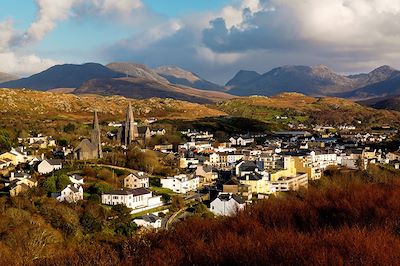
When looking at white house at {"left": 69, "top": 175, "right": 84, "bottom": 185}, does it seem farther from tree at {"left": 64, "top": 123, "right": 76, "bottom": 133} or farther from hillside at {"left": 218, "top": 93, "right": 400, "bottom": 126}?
hillside at {"left": 218, "top": 93, "right": 400, "bottom": 126}

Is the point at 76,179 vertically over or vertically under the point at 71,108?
under

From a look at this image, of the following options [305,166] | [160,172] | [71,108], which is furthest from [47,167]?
[71,108]

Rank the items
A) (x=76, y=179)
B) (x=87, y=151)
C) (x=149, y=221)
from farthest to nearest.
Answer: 1. (x=87, y=151)
2. (x=76, y=179)
3. (x=149, y=221)

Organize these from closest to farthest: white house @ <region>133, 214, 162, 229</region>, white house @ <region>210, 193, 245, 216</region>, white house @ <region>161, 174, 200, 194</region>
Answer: white house @ <region>133, 214, 162, 229</region>, white house @ <region>210, 193, 245, 216</region>, white house @ <region>161, 174, 200, 194</region>

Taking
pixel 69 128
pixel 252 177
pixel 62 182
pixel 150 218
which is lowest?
pixel 150 218

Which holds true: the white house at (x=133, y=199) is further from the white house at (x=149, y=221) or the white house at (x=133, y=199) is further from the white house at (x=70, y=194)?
the white house at (x=149, y=221)

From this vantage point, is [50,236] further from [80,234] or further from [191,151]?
[191,151]

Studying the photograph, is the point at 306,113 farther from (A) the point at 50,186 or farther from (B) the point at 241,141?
(A) the point at 50,186

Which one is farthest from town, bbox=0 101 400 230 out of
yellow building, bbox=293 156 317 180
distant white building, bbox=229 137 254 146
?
distant white building, bbox=229 137 254 146

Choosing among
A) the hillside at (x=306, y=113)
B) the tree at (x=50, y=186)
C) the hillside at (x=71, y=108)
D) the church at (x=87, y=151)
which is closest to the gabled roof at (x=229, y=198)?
the tree at (x=50, y=186)
